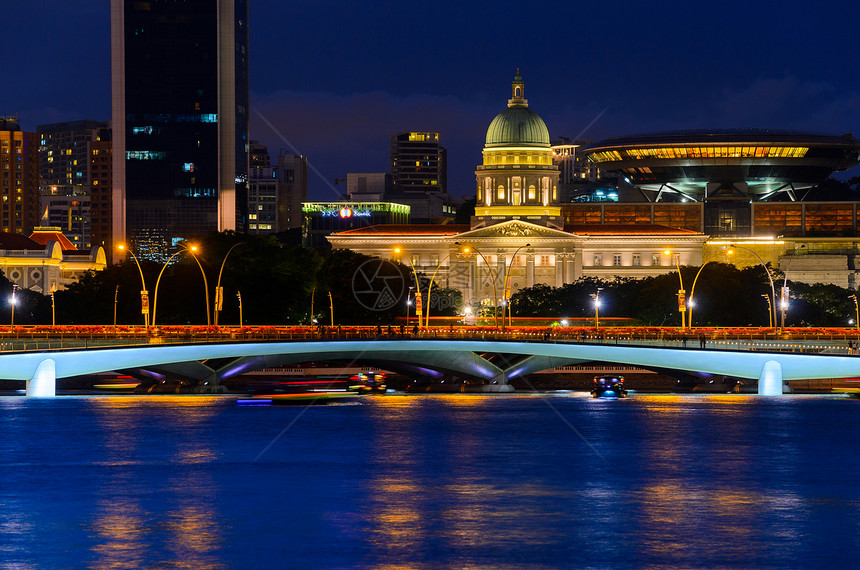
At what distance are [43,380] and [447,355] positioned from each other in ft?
119

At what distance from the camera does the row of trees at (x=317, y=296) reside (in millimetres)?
148625

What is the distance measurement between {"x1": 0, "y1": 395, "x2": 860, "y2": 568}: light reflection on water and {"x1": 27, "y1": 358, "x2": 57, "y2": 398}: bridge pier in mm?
8441

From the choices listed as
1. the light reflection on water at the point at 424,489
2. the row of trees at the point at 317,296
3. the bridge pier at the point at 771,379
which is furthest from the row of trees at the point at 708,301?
the light reflection on water at the point at 424,489

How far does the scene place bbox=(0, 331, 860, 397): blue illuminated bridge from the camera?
104 metres

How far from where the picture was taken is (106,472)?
62.0m

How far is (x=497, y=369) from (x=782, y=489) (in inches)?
2990

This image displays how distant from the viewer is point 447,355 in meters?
129

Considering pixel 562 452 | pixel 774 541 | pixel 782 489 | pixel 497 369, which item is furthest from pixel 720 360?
pixel 774 541

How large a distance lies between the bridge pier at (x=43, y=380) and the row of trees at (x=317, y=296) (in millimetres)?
39679

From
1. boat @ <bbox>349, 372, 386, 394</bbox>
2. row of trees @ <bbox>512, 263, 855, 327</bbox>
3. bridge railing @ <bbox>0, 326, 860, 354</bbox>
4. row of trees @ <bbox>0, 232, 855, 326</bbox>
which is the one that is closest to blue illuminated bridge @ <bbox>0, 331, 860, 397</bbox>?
bridge railing @ <bbox>0, 326, 860, 354</bbox>

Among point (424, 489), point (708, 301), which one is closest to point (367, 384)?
point (708, 301)

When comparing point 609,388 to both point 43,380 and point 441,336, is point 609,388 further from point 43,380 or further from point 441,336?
point 43,380

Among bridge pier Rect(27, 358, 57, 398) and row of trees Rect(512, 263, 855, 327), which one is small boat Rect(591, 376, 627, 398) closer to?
bridge pier Rect(27, 358, 57, 398)

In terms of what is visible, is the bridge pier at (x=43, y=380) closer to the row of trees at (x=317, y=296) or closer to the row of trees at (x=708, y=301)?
the row of trees at (x=317, y=296)
